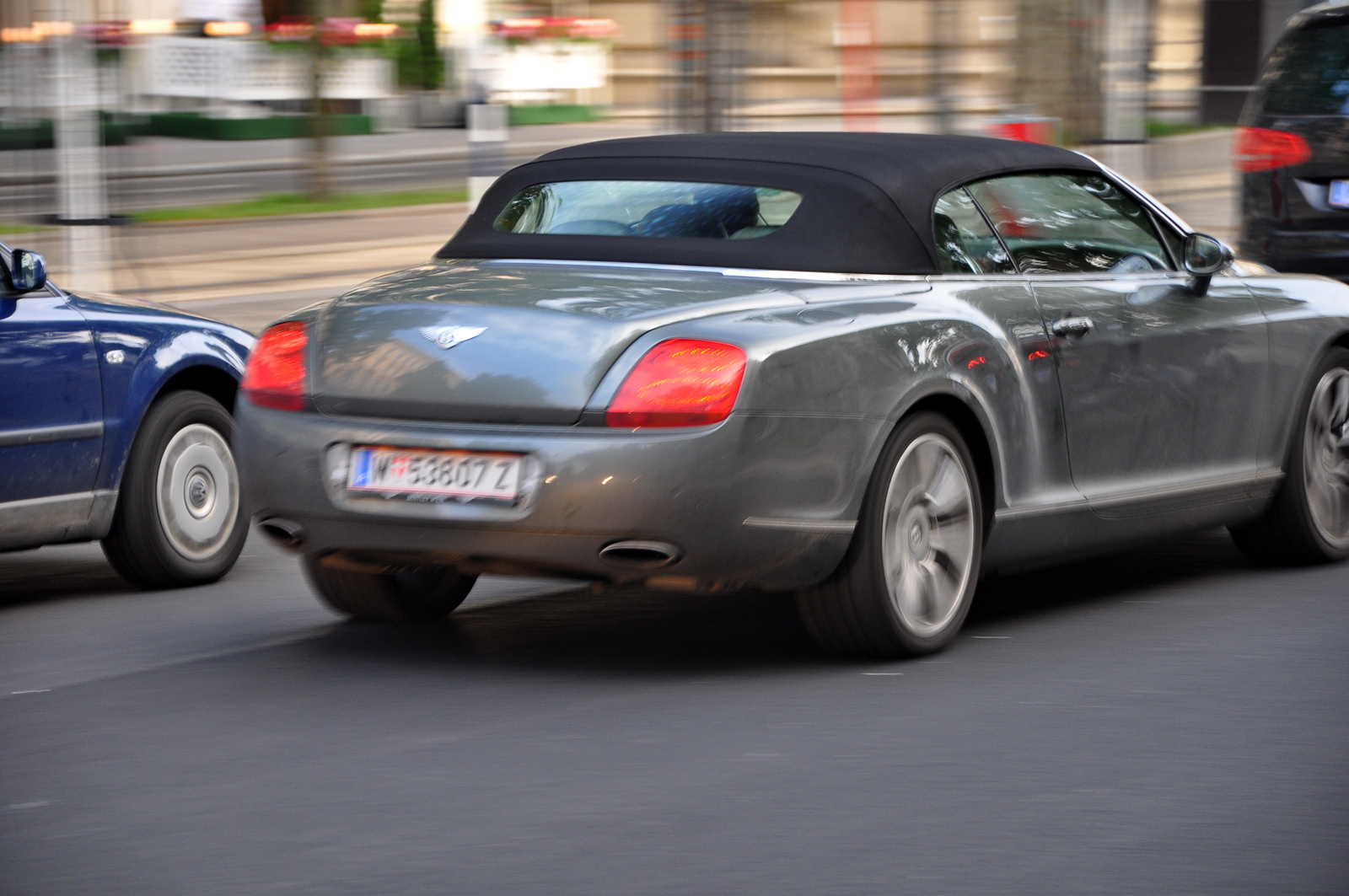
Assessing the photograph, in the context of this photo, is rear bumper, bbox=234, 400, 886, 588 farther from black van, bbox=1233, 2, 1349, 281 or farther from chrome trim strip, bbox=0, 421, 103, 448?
black van, bbox=1233, 2, 1349, 281

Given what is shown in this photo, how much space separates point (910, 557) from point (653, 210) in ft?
4.06

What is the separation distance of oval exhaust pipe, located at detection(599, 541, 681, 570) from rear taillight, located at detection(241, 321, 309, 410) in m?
0.94

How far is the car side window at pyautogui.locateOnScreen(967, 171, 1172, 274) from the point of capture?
6180mm

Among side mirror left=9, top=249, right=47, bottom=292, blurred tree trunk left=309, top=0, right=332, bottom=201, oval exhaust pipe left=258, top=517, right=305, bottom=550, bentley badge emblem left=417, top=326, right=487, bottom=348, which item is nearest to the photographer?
bentley badge emblem left=417, top=326, right=487, bottom=348

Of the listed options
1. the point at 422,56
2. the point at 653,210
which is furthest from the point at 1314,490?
the point at 422,56

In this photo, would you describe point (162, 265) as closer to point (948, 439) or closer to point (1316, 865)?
point (948, 439)

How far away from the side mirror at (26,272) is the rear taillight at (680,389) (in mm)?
2329

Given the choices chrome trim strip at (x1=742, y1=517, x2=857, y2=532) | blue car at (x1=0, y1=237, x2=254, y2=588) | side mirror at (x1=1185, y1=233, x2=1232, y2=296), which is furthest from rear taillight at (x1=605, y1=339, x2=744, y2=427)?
blue car at (x1=0, y1=237, x2=254, y2=588)

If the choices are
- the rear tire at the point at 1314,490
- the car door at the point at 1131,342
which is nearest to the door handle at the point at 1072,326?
the car door at the point at 1131,342

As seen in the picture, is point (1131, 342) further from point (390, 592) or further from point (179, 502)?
point (179, 502)

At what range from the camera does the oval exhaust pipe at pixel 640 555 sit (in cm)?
512

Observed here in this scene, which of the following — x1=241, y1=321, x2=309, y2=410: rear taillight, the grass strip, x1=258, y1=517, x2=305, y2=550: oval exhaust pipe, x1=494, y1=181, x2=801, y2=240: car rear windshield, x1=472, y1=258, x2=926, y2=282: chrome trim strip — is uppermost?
x1=494, y1=181, x2=801, y2=240: car rear windshield

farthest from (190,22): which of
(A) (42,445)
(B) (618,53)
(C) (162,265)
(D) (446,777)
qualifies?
(D) (446,777)

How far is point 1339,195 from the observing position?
1012 cm
